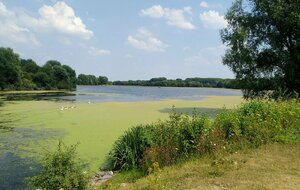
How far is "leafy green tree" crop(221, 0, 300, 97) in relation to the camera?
2205 centimetres

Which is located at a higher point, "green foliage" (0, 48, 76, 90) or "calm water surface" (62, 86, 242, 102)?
"green foliage" (0, 48, 76, 90)

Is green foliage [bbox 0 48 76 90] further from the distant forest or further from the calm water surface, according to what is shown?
the calm water surface

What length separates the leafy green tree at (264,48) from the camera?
22047 millimetres

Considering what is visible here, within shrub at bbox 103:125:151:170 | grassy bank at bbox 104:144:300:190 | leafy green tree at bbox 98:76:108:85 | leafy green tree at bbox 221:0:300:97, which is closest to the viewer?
grassy bank at bbox 104:144:300:190

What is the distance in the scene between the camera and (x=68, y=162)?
6.57 m

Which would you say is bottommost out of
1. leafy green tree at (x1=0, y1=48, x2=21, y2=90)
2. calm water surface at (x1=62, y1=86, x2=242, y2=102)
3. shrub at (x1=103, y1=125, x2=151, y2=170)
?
calm water surface at (x1=62, y1=86, x2=242, y2=102)

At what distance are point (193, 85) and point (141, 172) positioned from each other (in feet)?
421

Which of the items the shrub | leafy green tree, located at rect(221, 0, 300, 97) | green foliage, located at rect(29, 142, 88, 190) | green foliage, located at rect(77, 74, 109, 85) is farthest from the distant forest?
green foliage, located at rect(29, 142, 88, 190)

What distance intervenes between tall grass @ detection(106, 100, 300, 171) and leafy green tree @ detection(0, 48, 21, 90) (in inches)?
2585

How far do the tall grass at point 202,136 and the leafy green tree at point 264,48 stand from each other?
12831 mm

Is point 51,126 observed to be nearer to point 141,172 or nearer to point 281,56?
point 141,172

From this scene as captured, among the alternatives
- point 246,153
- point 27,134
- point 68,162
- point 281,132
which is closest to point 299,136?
point 281,132

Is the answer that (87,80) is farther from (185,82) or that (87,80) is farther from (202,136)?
(202,136)

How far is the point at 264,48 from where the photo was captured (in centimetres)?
2367
